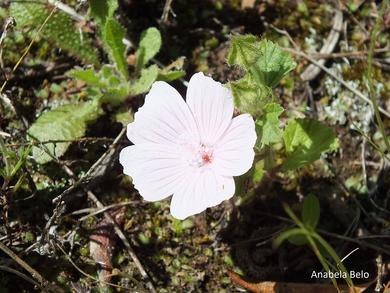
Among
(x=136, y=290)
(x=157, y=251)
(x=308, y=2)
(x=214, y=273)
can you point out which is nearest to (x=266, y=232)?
(x=214, y=273)

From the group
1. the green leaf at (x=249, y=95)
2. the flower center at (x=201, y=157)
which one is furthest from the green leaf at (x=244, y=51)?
the flower center at (x=201, y=157)

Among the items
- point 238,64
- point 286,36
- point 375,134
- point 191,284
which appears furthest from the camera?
point 286,36

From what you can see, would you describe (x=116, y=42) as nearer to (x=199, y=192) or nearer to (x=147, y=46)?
(x=147, y=46)

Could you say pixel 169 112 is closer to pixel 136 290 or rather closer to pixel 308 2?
pixel 136 290

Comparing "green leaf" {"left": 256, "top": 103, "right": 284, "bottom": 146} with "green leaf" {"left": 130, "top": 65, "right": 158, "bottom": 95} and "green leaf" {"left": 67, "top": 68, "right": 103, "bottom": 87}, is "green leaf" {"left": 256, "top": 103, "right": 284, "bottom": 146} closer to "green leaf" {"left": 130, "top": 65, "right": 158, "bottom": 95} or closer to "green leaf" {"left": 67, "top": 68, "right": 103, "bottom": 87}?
"green leaf" {"left": 130, "top": 65, "right": 158, "bottom": 95}

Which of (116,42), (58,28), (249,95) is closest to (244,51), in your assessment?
(249,95)

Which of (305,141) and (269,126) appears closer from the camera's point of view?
(269,126)

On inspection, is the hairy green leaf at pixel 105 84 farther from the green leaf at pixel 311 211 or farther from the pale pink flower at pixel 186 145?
the green leaf at pixel 311 211
